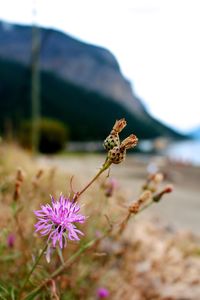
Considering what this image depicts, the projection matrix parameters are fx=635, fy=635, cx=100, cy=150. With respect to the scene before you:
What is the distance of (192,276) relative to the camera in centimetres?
409

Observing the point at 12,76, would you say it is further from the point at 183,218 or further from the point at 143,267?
the point at 143,267

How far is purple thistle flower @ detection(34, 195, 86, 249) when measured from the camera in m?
1.17

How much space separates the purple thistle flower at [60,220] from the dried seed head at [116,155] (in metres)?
0.11

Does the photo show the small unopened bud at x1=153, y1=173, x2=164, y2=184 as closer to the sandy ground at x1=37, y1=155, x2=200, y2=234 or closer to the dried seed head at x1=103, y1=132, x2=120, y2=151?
the dried seed head at x1=103, y1=132, x2=120, y2=151

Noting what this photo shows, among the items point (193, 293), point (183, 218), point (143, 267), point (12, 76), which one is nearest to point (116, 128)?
point (193, 293)

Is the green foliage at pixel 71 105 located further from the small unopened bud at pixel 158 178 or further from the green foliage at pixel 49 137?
the small unopened bud at pixel 158 178

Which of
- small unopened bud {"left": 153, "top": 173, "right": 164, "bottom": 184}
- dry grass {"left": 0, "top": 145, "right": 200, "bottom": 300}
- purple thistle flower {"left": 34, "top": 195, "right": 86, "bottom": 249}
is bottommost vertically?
dry grass {"left": 0, "top": 145, "right": 200, "bottom": 300}

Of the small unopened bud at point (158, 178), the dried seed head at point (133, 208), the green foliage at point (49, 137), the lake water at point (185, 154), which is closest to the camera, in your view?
the dried seed head at point (133, 208)

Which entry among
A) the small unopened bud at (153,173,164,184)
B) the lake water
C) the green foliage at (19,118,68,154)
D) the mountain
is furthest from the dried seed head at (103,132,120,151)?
the mountain

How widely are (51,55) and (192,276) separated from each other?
3418 inches

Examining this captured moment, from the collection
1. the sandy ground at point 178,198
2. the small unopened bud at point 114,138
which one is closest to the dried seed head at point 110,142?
the small unopened bud at point 114,138

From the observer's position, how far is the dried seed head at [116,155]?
1208mm

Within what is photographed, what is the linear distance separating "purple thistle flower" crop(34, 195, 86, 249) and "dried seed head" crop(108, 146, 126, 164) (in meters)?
0.11

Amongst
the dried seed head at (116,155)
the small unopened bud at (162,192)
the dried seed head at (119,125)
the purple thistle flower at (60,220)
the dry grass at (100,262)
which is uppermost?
the dried seed head at (119,125)
